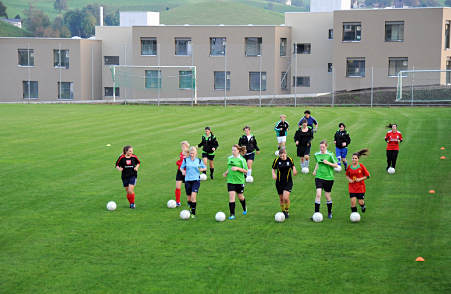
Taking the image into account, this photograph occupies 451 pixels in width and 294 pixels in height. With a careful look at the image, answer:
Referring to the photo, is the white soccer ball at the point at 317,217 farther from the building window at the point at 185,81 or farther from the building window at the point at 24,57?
the building window at the point at 24,57

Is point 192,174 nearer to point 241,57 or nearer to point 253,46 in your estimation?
point 241,57

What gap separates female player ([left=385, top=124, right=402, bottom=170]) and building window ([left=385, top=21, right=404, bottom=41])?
37.4 meters

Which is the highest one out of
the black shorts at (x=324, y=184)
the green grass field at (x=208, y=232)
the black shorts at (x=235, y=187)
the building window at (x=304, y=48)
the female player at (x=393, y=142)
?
the building window at (x=304, y=48)

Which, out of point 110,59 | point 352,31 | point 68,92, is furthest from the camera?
point 110,59

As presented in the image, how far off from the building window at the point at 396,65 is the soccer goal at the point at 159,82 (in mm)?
19910

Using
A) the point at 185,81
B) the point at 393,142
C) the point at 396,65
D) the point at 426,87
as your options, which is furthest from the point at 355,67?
the point at 393,142

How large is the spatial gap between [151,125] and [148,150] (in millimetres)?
10370

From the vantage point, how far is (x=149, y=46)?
65188mm

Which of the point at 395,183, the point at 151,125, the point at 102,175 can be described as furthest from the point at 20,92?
the point at 395,183

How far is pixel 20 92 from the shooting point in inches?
2623

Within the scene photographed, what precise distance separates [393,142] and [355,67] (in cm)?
3771

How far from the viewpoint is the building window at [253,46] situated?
63.0m

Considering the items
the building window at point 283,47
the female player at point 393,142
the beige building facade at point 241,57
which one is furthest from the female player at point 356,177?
the building window at point 283,47

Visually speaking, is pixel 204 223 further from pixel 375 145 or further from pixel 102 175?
pixel 375 145
